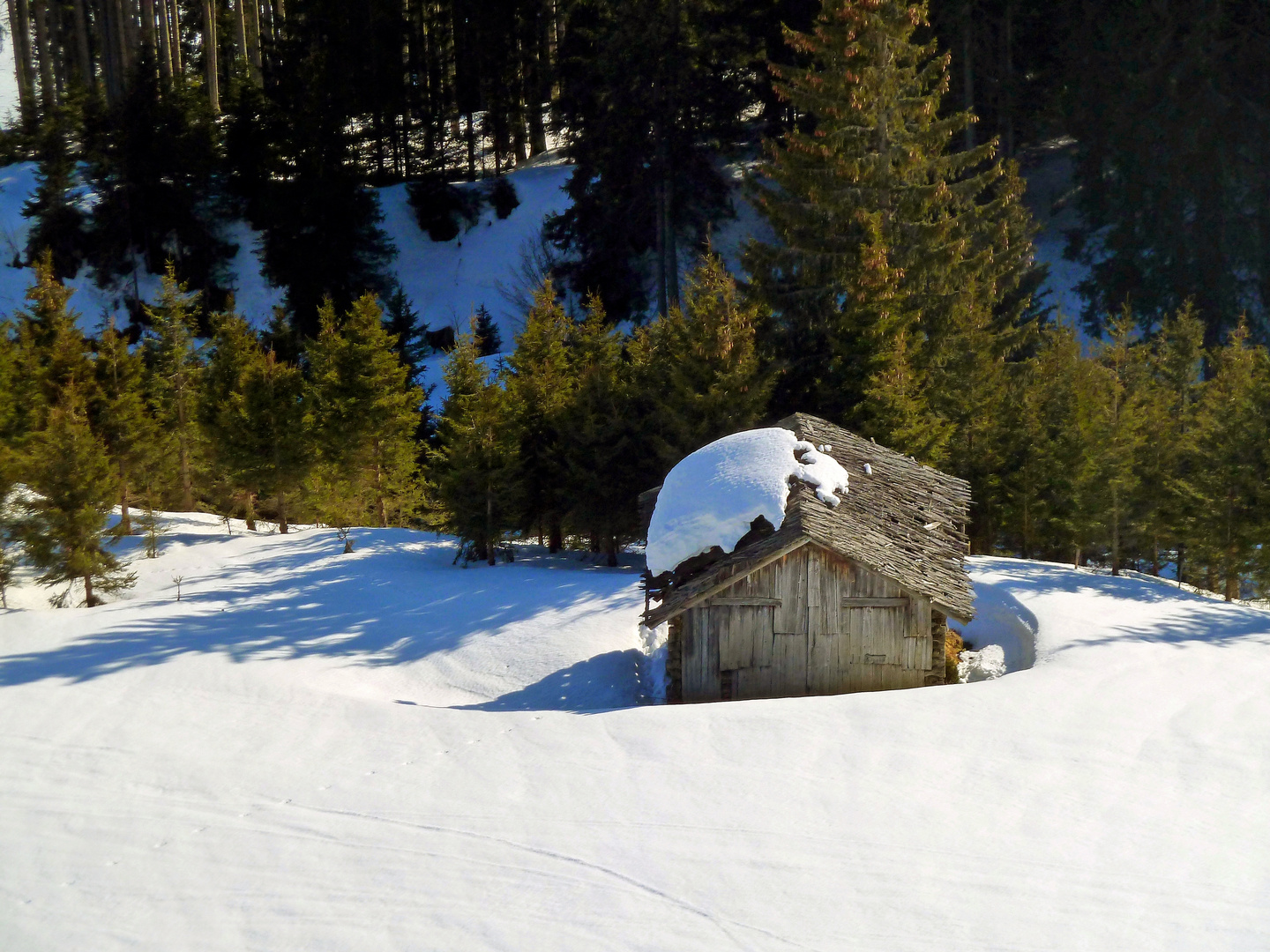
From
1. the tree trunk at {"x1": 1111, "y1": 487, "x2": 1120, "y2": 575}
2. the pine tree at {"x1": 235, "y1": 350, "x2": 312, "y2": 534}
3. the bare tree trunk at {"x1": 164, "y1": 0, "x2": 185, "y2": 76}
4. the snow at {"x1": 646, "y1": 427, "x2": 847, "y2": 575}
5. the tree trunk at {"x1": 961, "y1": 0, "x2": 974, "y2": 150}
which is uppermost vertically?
the bare tree trunk at {"x1": 164, "y1": 0, "x2": 185, "y2": 76}

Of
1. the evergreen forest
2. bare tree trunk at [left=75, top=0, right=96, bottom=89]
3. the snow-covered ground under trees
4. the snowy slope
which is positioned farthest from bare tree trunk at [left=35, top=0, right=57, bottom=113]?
the snow-covered ground under trees

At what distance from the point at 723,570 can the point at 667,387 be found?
10230 millimetres

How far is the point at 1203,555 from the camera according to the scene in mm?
22891

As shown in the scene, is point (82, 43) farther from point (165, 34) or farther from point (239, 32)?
point (239, 32)

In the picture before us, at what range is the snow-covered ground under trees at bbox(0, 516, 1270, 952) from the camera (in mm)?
8969

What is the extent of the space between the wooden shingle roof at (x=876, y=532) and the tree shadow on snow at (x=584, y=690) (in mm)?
1918

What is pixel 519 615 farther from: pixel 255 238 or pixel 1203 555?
pixel 255 238

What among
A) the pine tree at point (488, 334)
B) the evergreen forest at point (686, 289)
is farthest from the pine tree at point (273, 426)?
the pine tree at point (488, 334)

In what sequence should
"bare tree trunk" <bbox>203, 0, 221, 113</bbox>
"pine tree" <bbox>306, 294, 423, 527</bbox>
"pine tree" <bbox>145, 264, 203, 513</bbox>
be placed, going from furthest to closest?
"bare tree trunk" <bbox>203, 0, 221, 113</bbox>
"pine tree" <bbox>145, 264, 203, 513</bbox>
"pine tree" <bbox>306, 294, 423, 527</bbox>

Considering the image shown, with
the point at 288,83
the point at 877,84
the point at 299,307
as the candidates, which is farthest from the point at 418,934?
the point at 288,83

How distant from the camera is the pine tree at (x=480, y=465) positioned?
2402 centimetres

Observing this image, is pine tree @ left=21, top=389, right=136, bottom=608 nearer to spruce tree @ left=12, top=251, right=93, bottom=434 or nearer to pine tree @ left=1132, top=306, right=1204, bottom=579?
spruce tree @ left=12, top=251, right=93, bottom=434

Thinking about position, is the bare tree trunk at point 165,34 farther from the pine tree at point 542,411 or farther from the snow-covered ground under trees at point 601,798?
the snow-covered ground under trees at point 601,798

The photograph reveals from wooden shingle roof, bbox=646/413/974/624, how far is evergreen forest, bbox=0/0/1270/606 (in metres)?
4.35
